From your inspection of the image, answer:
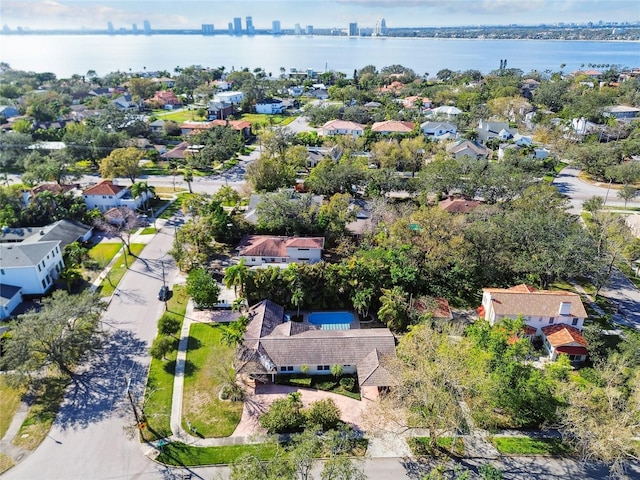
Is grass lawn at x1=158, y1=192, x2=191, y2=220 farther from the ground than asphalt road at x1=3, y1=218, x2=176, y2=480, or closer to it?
farther from the ground

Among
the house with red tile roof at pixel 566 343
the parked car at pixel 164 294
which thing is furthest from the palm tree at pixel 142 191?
the house with red tile roof at pixel 566 343

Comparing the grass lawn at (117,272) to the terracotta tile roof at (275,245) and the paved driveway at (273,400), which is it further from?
the paved driveway at (273,400)

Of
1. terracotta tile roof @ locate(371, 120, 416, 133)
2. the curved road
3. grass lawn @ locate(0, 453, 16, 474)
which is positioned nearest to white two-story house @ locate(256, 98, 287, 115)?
terracotta tile roof @ locate(371, 120, 416, 133)

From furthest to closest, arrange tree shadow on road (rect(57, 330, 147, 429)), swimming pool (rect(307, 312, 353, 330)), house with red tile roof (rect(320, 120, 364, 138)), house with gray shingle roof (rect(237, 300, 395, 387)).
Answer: house with red tile roof (rect(320, 120, 364, 138)) < swimming pool (rect(307, 312, 353, 330)) < house with gray shingle roof (rect(237, 300, 395, 387)) < tree shadow on road (rect(57, 330, 147, 429))

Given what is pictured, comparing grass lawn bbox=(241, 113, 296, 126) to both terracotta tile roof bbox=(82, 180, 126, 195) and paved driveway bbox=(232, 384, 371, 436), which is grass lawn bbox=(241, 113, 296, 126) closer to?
terracotta tile roof bbox=(82, 180, 126, 195)

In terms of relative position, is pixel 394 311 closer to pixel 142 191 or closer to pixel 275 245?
pixel 275 245

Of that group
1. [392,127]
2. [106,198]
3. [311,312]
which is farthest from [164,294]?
[392,127]

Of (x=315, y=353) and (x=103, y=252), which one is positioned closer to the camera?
(x=315, y=353)
